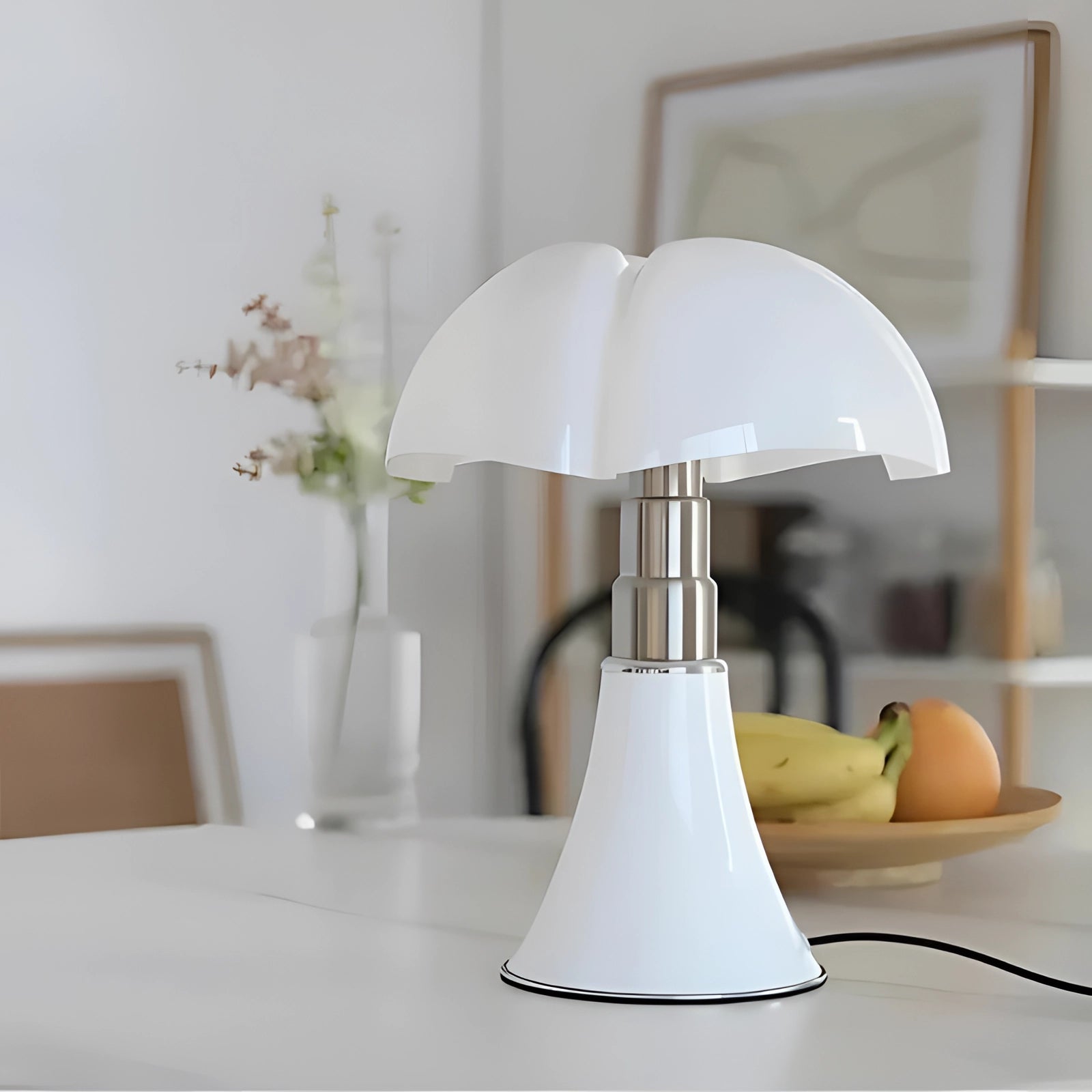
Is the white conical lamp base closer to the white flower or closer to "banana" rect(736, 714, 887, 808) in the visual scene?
"banana" rect(736, 714, 887, 808)

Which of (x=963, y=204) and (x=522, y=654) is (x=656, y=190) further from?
(x=522, y=654)

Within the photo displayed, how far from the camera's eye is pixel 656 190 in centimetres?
106

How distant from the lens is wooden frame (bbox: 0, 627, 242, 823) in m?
1.11

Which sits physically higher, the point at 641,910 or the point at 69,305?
the point at 69,305

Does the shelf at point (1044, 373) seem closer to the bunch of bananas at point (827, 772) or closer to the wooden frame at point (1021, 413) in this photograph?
the wooden frame at point (1021, 413)

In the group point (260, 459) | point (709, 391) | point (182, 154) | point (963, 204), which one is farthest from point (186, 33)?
point (709, 391)

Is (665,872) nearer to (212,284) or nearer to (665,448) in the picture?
(665,448)

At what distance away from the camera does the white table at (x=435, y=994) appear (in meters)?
0.50

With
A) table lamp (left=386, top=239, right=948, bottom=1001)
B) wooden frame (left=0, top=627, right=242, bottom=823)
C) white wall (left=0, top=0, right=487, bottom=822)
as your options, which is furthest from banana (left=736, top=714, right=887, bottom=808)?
wooden frame (left=0, top=627, right=242, bottom=823)

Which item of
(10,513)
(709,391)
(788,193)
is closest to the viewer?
(709,391)

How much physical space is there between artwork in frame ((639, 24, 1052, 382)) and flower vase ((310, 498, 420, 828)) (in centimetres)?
37

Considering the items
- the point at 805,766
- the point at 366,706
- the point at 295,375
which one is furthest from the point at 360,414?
the point at 805,766

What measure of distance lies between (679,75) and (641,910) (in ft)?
2.42

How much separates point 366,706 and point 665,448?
2.21ft
